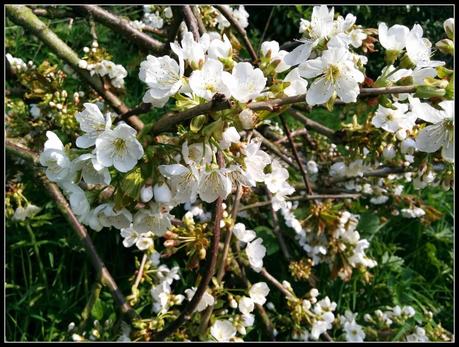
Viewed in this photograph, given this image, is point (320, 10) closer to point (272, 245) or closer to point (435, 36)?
point (272, 245)

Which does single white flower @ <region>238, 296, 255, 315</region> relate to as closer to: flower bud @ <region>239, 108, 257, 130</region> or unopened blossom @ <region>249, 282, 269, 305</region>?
unopened blossom @ <region>249, 282, 269, 305</region>

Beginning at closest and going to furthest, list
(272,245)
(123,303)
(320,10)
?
(320,10)
(123,303)
(272,245)

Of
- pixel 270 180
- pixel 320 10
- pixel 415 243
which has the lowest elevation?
pixel 415 243

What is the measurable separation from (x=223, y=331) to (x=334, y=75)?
0.98 meters

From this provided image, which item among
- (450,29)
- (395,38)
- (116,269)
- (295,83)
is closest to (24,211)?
(116,269)

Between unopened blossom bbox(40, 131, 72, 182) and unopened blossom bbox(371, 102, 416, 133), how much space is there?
0.87 meters

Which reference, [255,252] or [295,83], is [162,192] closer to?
[295,83]

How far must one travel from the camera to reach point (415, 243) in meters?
2.97

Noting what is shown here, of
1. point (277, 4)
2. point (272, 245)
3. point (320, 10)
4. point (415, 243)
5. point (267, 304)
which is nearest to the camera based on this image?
point (320, 10)

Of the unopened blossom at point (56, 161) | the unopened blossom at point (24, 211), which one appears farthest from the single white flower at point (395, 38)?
the unopened blossom at point (24, 211)

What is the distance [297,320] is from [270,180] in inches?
25.4

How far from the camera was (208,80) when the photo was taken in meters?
0.93

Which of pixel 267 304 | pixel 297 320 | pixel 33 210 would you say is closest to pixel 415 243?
pixel 267 304

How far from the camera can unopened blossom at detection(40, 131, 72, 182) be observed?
101cm
